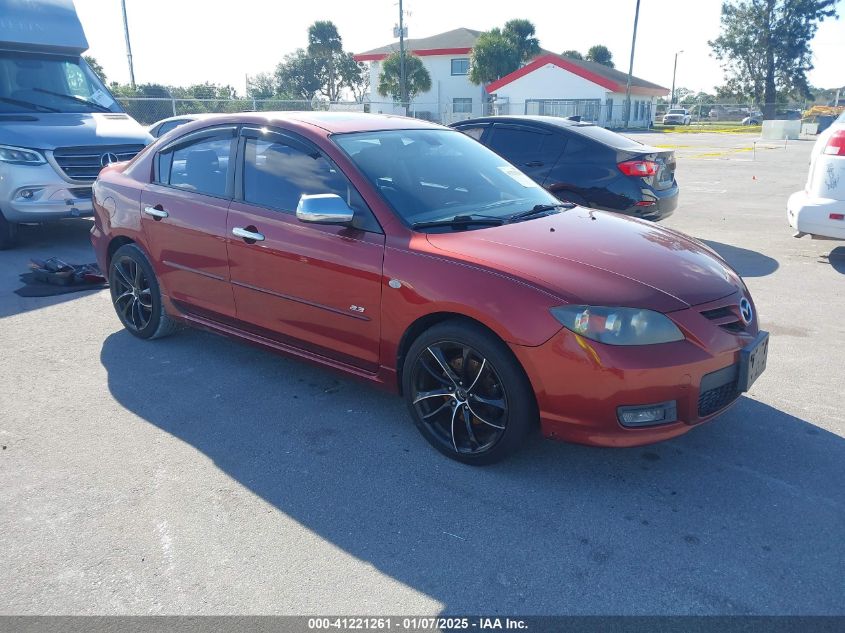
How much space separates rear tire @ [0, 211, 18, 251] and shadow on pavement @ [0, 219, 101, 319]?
8 centimetres

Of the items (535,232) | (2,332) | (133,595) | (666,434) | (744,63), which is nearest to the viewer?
(133,595)

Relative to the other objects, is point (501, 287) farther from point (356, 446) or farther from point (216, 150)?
point (216, 150)

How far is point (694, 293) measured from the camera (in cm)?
331

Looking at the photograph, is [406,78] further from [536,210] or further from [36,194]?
[536,210]

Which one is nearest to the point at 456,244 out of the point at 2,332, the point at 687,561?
the point at 687,561

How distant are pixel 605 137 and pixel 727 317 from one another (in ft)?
17.0

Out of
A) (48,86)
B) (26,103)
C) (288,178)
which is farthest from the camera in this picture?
(48,86)

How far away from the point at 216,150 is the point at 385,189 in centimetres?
147

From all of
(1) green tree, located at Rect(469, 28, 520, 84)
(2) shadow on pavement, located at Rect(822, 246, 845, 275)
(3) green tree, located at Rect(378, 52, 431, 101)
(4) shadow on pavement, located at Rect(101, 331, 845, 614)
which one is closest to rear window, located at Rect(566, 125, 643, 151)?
(2) shadow on pavement, located at Rect(822, 246, 845, 275)

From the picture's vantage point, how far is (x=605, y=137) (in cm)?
804

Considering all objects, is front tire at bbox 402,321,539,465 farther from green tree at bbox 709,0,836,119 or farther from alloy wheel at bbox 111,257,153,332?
green tree at bbox 709,0,836,119

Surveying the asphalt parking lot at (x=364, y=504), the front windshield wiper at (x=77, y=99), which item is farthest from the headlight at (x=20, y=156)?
the asphalt parking lot at (x=364, y=504)

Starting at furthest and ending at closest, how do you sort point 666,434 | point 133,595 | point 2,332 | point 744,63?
point 744,63, point 2,332, point 666,434, point 133,595

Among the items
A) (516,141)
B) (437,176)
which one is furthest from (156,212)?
(516,141)
